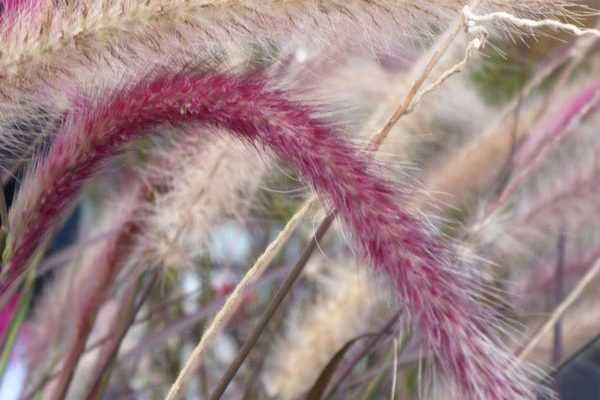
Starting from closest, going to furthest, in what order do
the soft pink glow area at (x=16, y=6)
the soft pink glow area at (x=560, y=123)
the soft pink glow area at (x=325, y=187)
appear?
the soft pink glow area at (x=325, y=187)
the soft pink glow area at (x=16, y=6)
the soft pink glow area at (x=560, y=123)

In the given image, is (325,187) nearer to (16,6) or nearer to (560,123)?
(16,6)

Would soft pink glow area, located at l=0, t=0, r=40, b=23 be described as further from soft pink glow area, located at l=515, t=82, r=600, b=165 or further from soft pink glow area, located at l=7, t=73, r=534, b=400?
soft pink glow area, located at l=515, t=82, r=600, b=165

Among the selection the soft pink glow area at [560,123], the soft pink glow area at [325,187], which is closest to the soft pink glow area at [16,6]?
the soft pink glow area at [325,187]

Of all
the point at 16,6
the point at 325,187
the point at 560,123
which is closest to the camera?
the point at 325,187

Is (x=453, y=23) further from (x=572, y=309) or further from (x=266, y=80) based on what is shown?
(x=572, y=309)

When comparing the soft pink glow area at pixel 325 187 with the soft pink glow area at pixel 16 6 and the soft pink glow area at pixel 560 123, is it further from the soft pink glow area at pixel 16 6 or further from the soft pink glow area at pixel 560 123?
the soft pink glow area at pixel 560 123

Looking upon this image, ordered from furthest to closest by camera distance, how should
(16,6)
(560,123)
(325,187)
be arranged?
(560,123) < (16,6) < (325,187)

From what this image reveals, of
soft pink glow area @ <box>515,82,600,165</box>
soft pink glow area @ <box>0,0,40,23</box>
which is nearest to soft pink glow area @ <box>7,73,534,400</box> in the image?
soft pink glow area @ <box>0,0,40,23</box>

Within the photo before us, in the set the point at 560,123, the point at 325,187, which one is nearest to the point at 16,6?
the point at 325,187

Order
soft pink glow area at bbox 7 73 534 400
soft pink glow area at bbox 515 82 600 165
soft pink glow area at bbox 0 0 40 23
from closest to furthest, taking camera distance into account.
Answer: soft pink glow area at bbox 7 73 534 400 < soft pink glow area at bbox 0 0 40 23 < soft pink glow area at bbox 515 82 600 165

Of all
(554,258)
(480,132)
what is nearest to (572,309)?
(554,258)

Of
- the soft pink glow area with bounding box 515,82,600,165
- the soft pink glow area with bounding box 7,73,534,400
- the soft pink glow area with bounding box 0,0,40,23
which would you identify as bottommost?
the soft pink glow area with bounding box 7,73,534,400
